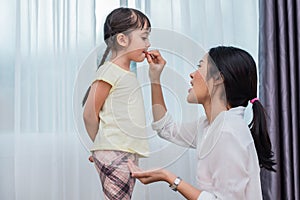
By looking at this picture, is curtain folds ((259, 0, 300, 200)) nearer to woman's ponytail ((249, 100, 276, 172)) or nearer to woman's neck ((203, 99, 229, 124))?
woman's ponytail ((249, 100, 276, 172))

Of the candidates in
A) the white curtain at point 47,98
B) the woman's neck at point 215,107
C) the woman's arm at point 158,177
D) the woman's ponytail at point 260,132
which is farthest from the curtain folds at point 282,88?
the woman's arm at point 158,177

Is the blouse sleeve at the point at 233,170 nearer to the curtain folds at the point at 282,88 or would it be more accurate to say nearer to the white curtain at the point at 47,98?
the white curtain at the point at 47,98

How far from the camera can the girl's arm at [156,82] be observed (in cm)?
103

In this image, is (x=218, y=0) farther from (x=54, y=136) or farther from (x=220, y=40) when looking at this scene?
(x=54, y=136)

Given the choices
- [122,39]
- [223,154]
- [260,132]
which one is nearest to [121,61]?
[122,39]

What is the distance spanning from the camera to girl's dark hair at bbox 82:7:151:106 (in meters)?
0.97

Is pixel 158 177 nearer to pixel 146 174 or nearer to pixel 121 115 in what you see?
pixel 146 174

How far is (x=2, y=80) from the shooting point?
1.65 metres

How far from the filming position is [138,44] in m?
0.98

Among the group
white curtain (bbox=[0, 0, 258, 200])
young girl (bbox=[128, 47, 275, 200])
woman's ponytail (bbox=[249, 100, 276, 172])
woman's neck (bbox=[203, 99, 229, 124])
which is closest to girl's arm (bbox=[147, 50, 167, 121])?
young girl (bbox=[128, 47, 275, 200])

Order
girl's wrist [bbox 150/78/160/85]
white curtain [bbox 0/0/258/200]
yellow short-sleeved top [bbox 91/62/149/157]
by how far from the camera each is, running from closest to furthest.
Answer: yellow short-sleeved top [bbox 91/62/149/157]
girl's wrist [bbox 150/78/160/85]
white curtain [bbox 0/0/258/200]

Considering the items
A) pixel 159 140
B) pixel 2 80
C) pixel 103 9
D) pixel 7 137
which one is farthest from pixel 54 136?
pixel 159 140

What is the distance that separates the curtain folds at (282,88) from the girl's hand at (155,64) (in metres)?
0.80

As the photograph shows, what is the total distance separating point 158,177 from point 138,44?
0.29m
